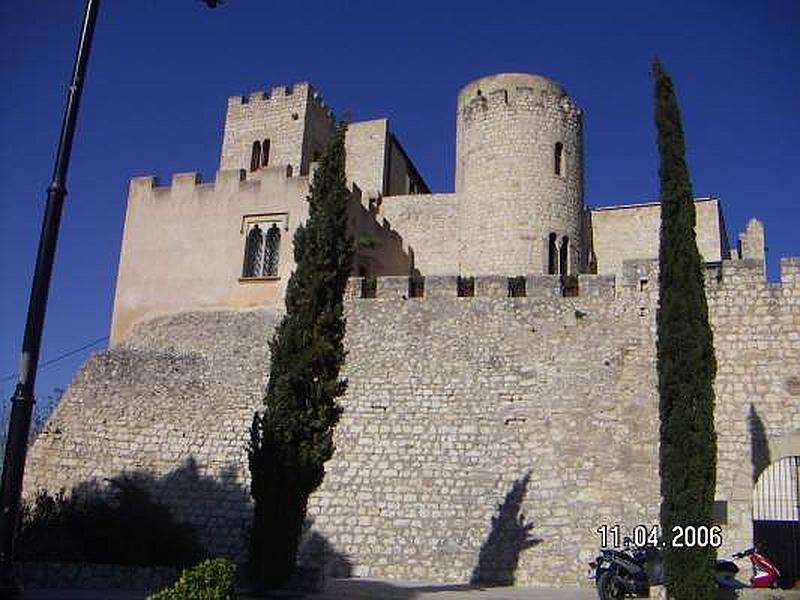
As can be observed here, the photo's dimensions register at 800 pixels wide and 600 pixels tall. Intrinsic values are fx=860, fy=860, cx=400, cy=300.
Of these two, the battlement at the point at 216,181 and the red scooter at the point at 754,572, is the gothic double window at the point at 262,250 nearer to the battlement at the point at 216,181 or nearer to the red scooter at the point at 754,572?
the battlement at the point at 216,181

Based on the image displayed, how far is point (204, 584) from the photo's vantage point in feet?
29.1

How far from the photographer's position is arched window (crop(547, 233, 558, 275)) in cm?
2469

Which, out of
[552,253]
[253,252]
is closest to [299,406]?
[253,252]

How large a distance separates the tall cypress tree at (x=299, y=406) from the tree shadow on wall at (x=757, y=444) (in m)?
8.16

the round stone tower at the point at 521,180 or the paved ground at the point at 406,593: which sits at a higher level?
the round stone tower at the point at 521,180

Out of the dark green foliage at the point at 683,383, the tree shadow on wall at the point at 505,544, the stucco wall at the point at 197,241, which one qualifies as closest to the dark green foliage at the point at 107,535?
the tree shadow on wall at the point at 505,544

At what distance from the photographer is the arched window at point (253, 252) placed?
21.9 metres

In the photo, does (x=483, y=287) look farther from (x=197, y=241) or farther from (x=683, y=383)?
(x=197, y=241)

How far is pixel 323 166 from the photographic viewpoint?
49.0ft

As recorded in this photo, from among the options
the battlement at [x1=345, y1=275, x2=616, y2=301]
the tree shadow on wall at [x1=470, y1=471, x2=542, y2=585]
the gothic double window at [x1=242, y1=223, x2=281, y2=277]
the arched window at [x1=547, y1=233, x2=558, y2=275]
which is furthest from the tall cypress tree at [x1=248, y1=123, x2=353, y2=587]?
the arched window at [x1=547, y1=233, x2=558, y2=275]

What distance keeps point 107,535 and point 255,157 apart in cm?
→ 1823

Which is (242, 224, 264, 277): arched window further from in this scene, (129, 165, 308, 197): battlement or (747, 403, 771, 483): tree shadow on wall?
(747, 403, 771, 483): tree shadow on wall

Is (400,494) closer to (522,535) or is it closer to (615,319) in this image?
(522,535)

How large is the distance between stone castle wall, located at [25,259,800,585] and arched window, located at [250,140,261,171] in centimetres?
1064
